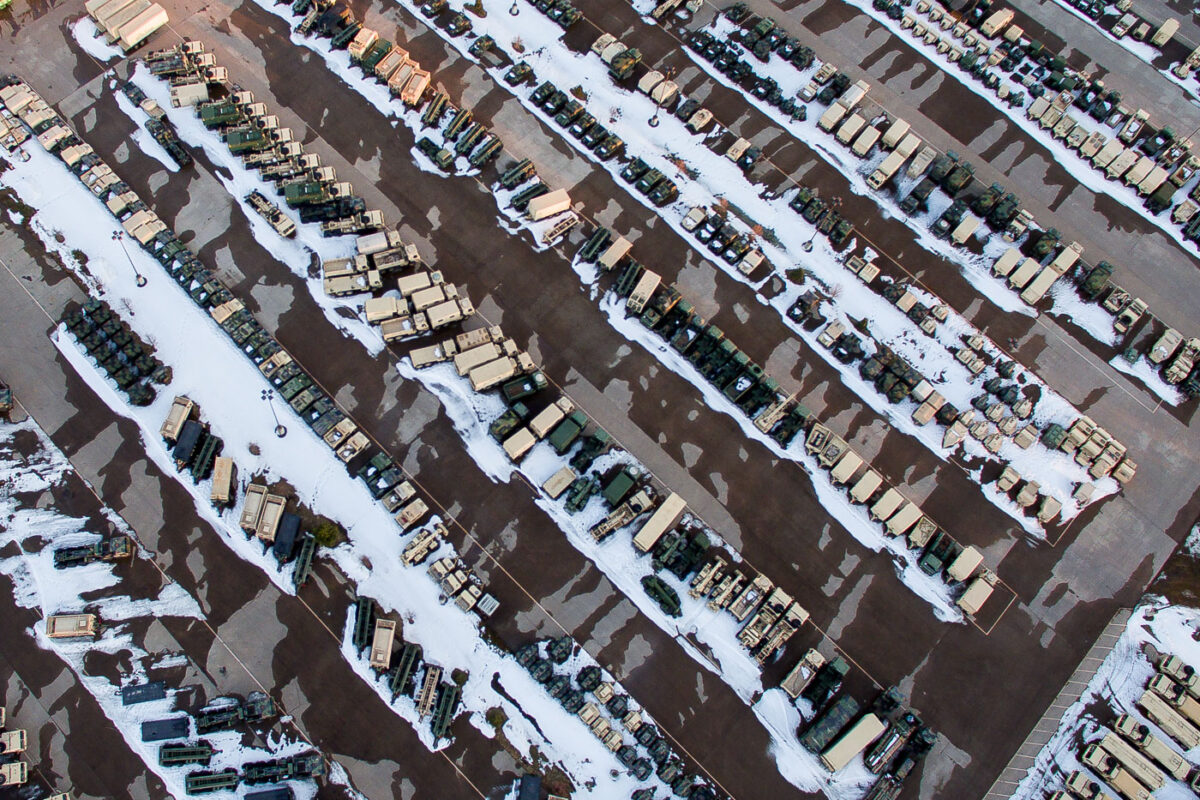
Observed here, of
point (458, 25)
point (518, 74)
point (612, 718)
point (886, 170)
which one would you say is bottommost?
point (612, 718)

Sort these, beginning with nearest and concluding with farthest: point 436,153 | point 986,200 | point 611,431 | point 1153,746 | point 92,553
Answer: point 1153,746, point 92,553, point 611,431, point 986,200, point 436,153

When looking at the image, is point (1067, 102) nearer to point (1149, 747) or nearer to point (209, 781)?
point (1149, 747)

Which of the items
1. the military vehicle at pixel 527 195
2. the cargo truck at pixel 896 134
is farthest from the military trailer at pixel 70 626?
the cargo truck at pixel 896 134

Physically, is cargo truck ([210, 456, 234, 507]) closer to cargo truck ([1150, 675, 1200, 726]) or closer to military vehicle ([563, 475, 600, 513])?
military vehicle ([563, 475, 600, 513])

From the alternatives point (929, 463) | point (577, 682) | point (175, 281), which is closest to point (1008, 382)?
point (929, 463)

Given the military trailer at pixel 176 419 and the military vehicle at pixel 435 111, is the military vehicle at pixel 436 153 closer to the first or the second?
the military vehicle at pixel 435 111

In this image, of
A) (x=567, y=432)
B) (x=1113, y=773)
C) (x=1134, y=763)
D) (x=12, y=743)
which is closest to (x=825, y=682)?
(x=1113, y=773)

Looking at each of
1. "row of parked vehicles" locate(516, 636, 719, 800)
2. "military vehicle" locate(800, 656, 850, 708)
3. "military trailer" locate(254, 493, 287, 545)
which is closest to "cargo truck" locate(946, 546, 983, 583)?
"military vehicle" locate(800, 656, 850, 708)

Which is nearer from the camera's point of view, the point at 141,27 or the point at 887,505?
the point at 887,505
